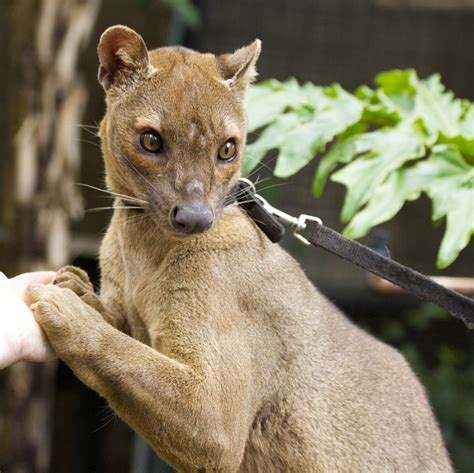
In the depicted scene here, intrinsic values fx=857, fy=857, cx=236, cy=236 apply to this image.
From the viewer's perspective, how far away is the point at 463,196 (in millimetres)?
3346

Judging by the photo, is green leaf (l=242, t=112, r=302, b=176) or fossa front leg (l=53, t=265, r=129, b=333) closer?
fossa front leg (l=53, t=265, r=129, b=333)

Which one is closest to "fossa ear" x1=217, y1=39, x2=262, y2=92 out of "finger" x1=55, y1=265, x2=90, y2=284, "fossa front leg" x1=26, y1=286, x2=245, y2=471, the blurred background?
"finger" x1=55, y1=265, x2=90, y2=284

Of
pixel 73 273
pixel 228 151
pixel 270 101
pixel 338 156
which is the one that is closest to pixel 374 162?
pixel 338 156

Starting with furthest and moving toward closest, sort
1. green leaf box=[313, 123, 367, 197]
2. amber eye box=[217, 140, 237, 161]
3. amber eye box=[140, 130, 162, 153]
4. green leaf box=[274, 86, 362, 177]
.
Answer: green leaf box=[313, 123, 367, 197] → green leaf box=[274, 86, 362, 177] → amber eye box=[217, 140, 237, 161] → amber eye box=[140, 130, 162, 153]

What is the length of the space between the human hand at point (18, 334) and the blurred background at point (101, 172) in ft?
10.8

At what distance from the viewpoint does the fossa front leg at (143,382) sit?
252cm

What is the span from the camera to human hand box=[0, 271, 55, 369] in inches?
93.0

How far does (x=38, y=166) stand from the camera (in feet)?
18.8

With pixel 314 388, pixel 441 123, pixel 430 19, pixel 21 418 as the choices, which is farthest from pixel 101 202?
pixel 314 388

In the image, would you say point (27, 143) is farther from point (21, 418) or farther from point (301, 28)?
point (301, 28)

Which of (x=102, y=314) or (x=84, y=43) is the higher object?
(x=84, y=43)

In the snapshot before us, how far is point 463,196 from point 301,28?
12.6ft

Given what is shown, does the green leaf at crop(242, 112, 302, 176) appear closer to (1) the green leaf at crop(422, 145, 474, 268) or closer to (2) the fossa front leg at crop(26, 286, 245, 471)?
Answer: (1) the green leaf at crop(422, 145, 474, 268)

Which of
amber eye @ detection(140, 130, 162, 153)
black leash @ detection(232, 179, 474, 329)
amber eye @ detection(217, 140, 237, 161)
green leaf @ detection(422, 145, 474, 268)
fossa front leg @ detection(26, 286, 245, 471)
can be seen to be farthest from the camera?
green leaf @ detection(422, 145, 474, 268)
